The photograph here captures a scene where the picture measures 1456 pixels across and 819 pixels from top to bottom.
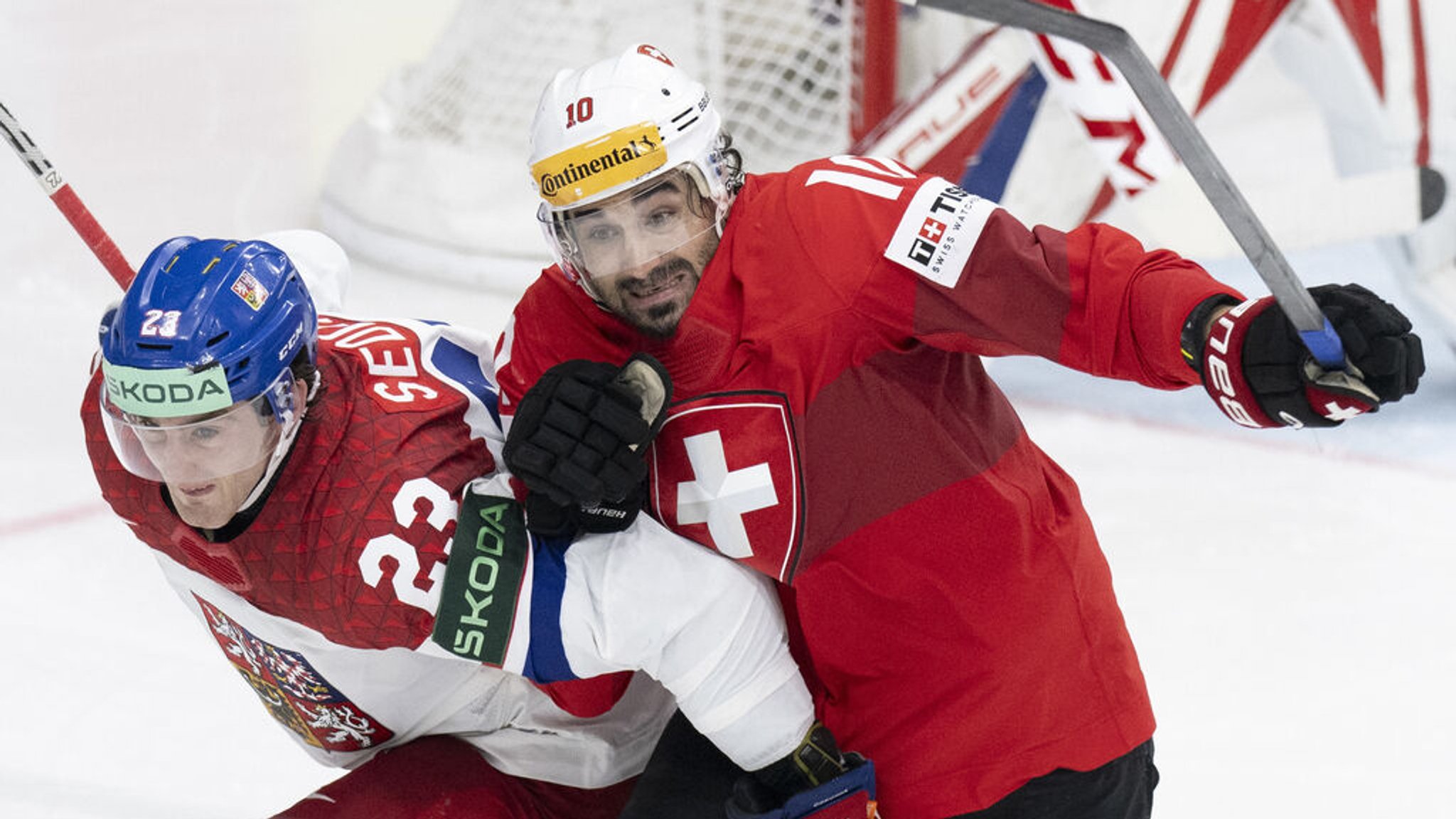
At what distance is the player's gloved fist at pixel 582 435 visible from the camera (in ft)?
4.75

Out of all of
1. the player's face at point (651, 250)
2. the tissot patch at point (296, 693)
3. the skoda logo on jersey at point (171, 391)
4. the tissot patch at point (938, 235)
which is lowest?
the tissot patch at point (296, 693)

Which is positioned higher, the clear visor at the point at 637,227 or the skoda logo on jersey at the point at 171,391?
the skoda logo on jersey at the point at 171,391

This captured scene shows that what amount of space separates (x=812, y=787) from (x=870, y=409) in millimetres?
359

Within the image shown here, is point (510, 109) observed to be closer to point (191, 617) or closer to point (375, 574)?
point (191, 617)

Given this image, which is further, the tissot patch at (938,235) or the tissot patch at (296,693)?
the tissot patch at (296,693)

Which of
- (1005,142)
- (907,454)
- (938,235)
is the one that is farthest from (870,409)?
(1005,142)

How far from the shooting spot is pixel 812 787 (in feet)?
5.28

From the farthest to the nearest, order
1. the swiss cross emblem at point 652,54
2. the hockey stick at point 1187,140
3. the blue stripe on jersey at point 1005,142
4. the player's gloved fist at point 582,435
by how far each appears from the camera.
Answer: the blue stripe on jersey at point 1005,142
the swiss cross emblem at point 652,54
the player's gloved fist at point 582,435
the hockey stick at point 1187,140

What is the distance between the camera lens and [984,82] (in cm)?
365

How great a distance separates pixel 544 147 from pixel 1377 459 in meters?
2.25

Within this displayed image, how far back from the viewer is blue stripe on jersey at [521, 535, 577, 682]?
1524 mm

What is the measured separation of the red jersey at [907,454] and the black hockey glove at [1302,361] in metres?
0.09

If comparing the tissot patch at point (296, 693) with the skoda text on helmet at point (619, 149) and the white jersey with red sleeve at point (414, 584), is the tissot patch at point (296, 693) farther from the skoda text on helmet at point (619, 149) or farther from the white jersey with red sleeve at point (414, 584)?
the skoda text on helmet at point (619, 149)

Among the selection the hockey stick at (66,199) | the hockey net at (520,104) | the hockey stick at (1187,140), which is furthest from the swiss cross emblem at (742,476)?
the hockey net at (520,104)
